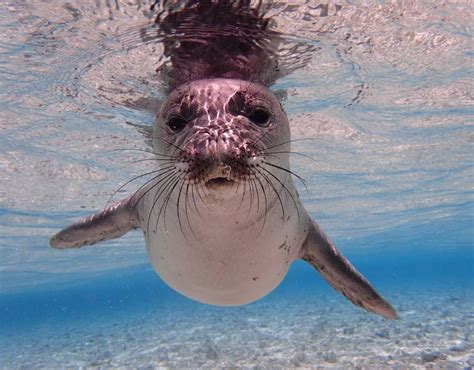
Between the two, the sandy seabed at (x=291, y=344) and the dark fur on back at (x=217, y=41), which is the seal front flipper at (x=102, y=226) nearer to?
the dark fur on back at (x=217, y=41)

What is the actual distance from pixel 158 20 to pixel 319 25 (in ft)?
7.81

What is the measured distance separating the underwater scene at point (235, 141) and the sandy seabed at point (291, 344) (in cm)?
9

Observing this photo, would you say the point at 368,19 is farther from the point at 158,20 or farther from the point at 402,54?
the point at 158,20

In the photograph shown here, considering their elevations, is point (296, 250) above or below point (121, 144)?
below

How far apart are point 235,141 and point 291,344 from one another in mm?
10042

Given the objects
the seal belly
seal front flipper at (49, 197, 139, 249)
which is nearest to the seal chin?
the seal belly

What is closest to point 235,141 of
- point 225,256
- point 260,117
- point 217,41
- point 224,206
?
point 224,206

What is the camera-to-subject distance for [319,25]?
20.4 feet

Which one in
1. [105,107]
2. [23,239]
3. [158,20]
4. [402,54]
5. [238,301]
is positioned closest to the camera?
[238,301]

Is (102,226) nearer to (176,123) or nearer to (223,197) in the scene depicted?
(176,123)

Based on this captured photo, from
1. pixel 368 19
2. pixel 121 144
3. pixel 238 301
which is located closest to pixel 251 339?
pixel 121 144

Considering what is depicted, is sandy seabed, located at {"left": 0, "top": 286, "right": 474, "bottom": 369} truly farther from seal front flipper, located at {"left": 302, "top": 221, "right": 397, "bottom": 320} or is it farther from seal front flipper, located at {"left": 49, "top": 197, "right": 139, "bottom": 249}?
seal front flipper, located at {"left": 49, "top": 197, "right": 139, "bottom": 249}

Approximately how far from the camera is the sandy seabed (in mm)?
9273

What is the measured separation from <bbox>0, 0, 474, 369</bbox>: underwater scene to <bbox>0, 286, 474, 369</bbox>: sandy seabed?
0.30 ft
